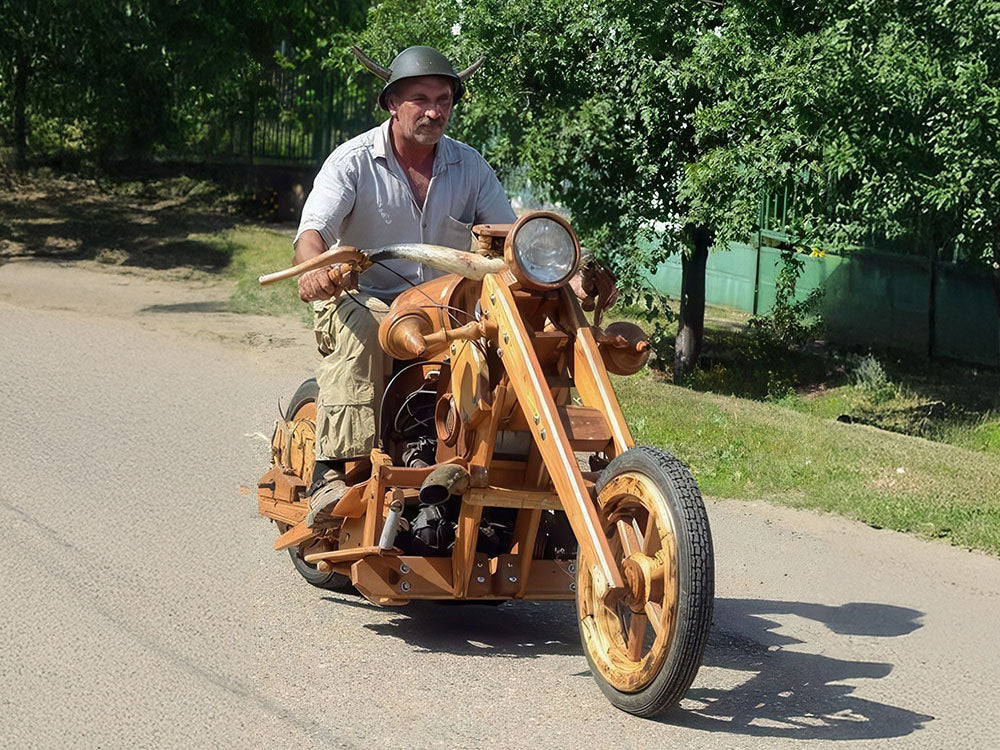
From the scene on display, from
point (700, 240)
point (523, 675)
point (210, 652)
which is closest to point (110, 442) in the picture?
point (210, 652)

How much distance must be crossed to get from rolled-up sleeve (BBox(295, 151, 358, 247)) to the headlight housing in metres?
1.15

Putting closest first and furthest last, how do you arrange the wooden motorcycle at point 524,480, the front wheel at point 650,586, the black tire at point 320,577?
the front wheel at point 650,586 < the wooden motorcycle at point 524,480 < the black tire at point 320,577

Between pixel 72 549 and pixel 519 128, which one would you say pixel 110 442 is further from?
pixel 519 128

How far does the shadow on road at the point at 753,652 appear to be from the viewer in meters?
4.86

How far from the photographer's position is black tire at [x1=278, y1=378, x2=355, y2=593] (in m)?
6.25

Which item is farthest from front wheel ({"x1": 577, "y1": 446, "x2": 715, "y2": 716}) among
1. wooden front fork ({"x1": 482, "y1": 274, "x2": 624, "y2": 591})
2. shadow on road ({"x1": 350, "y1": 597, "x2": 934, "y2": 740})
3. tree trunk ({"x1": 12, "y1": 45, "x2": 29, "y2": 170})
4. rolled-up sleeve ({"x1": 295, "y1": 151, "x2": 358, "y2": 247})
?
tree trunk ({"x1": 12, "y1": 45, "x2": 29, "y2": 170})

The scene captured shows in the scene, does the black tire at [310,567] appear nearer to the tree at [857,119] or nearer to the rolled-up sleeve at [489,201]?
the rolled-up sleeve at [489,201]

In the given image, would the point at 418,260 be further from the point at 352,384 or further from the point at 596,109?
the point at 596,109

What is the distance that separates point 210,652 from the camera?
17.9 ft

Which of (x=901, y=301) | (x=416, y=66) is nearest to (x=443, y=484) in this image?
(x=416, y=66)

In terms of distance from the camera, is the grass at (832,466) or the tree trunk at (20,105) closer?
the grass at (832,466)

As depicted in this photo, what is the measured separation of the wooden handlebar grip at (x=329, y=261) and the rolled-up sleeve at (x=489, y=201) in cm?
106

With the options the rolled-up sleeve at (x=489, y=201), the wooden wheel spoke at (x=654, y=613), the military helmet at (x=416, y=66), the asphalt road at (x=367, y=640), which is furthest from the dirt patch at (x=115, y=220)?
the wooden wheel spoke at (x=654, y=613)

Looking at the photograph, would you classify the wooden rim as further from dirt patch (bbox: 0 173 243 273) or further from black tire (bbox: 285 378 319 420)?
dirt patch (bbox: 0 173 243 273)
